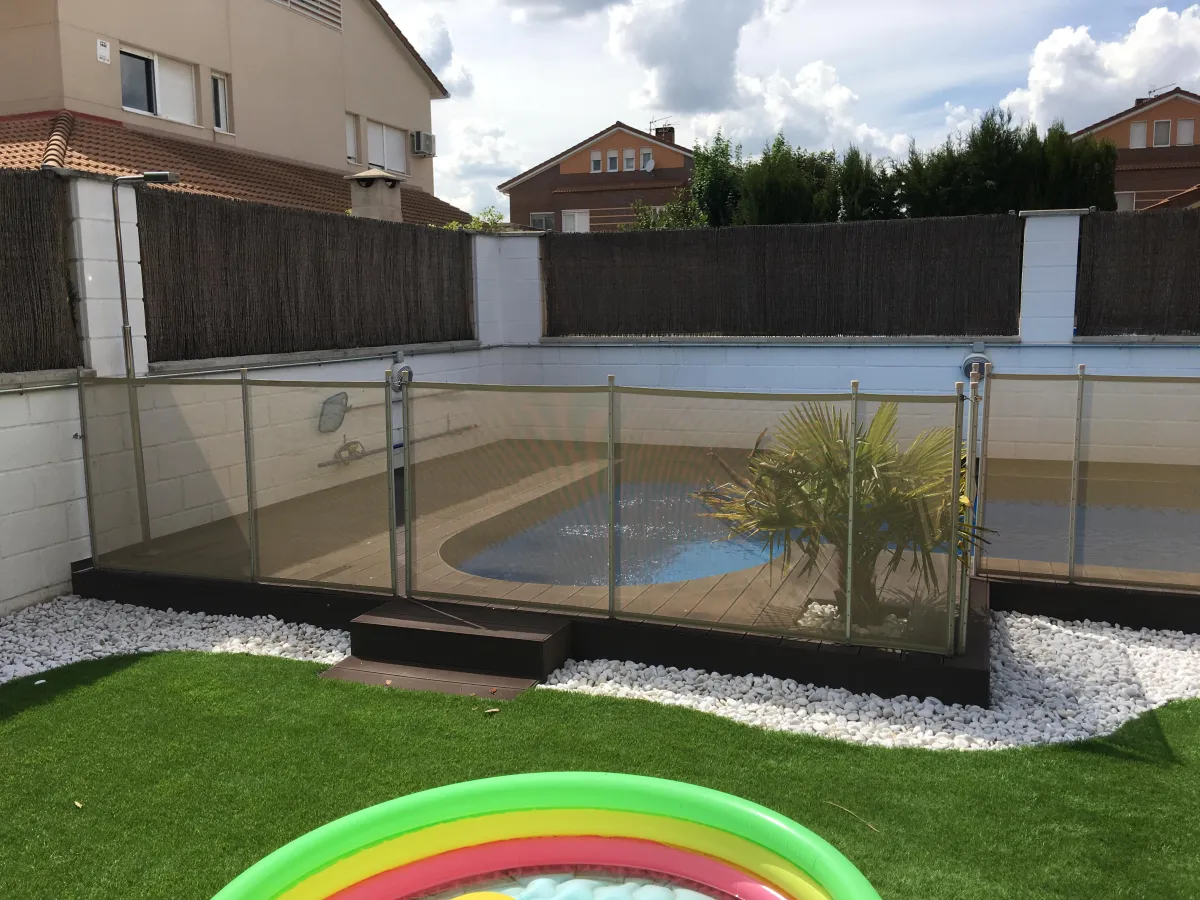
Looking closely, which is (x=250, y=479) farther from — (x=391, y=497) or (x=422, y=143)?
(x=422, y=143)

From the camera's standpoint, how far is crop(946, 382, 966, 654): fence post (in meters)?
4.96

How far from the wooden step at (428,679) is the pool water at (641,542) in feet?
2.69

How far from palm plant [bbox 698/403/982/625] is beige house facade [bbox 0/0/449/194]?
1354 cm

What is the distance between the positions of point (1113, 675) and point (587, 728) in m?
2.96

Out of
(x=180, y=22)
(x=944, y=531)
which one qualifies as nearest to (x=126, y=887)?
(x=944, y=531)

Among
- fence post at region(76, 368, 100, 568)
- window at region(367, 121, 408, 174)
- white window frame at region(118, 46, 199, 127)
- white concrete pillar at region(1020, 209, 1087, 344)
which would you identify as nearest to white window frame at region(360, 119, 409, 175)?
window at region(367, 121, 408, 174)

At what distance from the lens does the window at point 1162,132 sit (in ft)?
113

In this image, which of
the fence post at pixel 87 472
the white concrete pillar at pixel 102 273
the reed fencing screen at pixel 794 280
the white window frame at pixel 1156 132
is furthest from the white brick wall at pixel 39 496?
the white window frame at pixel 1156 132

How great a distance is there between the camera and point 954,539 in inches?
199

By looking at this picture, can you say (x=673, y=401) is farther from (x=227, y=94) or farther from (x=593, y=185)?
(x=593, y=185)

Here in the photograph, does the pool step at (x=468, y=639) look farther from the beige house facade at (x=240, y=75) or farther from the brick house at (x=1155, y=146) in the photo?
the brick house at (x=1155, y=146)

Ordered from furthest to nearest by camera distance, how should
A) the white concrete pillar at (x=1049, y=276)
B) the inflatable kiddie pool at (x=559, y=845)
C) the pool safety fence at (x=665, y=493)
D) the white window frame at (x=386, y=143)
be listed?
the white window frame at (x=386, y=143)
the white concrete pillar at (x=1049, y=276)
the pool safety fence at (x=665, y=493)
the inflatable kiddie pool at (x=559, y=845)

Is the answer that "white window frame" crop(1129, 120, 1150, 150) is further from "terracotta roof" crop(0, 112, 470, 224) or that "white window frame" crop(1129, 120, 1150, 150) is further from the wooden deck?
the wooden deck

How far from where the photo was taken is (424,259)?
11914 millimetres
